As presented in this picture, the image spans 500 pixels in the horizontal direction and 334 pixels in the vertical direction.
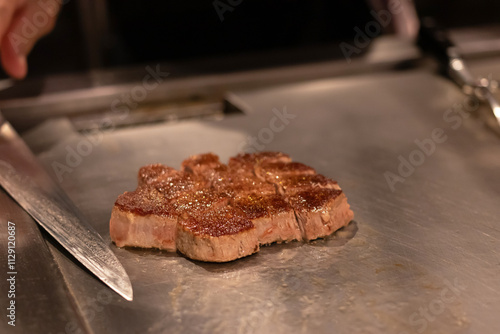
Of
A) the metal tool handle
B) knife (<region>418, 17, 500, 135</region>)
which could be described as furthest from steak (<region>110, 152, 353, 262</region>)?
the metal tool handle

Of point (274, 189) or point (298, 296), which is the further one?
point (274, 189)

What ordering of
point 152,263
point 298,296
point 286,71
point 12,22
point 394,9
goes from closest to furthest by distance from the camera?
point 298,296 < point 152,263 < point 12,22 < point 286,71 < point 394,9

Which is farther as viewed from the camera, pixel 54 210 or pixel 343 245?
pixel 54 210

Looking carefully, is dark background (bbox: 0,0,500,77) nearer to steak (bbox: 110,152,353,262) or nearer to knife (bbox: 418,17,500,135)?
knife (bbox: 418,17,500,135)

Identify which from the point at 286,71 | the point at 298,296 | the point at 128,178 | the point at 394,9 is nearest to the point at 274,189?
the point at 298,296

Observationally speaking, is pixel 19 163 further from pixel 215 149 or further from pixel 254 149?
pixel 254 149

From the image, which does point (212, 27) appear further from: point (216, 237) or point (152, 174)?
point (216, 237)

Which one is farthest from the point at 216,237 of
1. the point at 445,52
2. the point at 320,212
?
the point at 445,52
